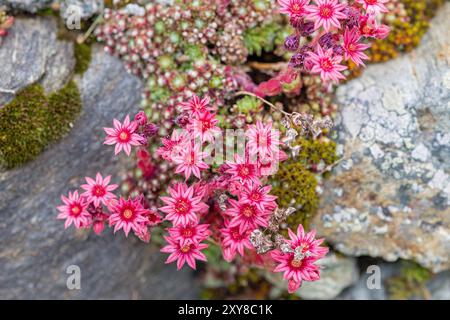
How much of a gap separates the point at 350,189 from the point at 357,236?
0.48 m

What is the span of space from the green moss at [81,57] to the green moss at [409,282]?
12.1 ft

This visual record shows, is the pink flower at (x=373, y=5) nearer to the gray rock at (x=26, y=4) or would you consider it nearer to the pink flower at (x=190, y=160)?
the pink flower at (x=190, y=160)

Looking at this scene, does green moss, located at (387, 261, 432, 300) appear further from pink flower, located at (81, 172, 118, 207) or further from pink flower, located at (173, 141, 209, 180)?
pink flower, located at (81, 172, 118, 207)

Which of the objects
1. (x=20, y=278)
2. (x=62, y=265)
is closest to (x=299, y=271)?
(x=62, y=265)

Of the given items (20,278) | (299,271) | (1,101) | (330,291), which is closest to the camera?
(299,271)

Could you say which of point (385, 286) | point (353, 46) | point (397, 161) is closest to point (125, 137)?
point (353, 46)

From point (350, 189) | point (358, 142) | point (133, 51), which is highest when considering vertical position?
point (133, 51)

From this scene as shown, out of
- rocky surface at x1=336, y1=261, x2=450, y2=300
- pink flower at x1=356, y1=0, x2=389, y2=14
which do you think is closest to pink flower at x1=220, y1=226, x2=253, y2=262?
pink flower at x1=356, y1=0, x2=389, y2=14

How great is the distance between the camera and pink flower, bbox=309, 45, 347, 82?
3.37 m

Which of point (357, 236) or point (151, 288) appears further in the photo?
point (151, 288)

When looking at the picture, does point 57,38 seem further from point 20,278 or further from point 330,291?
point 330,291

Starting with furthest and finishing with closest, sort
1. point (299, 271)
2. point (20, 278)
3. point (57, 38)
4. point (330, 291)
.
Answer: point (330, 291) < point (20, 278) < point (57, 38) < point (299, 271)

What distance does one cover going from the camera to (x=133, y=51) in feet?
13.7

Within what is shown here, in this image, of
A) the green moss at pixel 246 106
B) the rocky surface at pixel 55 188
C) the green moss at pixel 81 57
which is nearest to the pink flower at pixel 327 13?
the green moss at pixel 246 106
